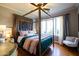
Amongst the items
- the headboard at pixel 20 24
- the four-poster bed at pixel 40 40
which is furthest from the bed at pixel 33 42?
the headboard at pixel 20 24

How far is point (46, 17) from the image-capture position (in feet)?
5.06

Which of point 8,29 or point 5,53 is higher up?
point 8,29

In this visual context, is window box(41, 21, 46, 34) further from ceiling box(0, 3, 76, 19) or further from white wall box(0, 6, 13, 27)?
white wall box(0, 6, 13, 27)

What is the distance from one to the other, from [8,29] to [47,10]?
0.71 meters

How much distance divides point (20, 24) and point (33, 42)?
1.26 ft

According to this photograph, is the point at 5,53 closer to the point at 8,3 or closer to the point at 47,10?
the point at 8,3

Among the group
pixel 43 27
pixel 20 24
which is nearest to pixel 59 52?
pixel 43 27

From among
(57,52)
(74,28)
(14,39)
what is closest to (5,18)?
(14,39)

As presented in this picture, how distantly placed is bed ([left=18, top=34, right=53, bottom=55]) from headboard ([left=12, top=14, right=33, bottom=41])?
13 cm

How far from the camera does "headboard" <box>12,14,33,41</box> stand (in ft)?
5.02

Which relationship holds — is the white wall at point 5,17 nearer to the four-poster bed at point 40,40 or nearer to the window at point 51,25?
the four-poster bed at point 40,40

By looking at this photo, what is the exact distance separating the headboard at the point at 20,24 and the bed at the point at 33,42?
129 mm

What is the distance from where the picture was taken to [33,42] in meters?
1.49

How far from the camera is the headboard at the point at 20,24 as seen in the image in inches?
60.2
